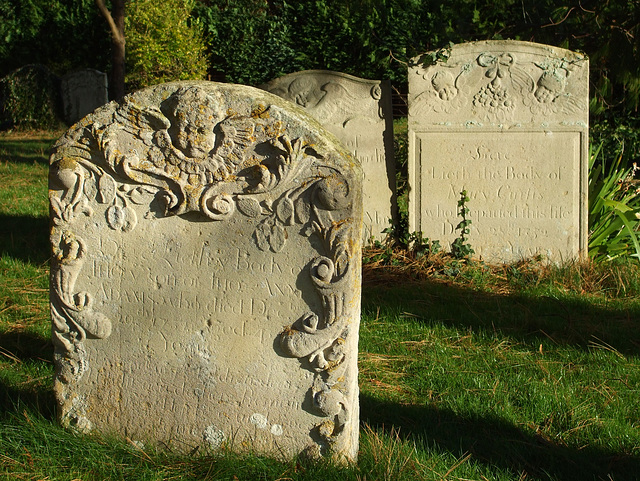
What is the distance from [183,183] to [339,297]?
2.69ft

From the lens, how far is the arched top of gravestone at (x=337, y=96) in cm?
653

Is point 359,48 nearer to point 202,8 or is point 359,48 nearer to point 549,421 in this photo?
point 202,8

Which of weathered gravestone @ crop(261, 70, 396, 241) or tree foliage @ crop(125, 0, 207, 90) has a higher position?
tree foliage @ crop(125, 0, 207, 90)

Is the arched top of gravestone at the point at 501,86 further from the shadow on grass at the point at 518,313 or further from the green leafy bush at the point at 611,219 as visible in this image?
the shadow on grass at the point at 518,313

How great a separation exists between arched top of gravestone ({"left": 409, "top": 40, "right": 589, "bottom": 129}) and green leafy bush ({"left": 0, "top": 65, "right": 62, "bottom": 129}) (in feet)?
35.1

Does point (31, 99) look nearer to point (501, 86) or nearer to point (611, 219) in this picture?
point (501, 86)

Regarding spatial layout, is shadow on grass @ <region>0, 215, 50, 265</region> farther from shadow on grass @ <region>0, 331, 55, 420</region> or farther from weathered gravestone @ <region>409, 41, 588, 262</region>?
weathered gravestone @ <region>409, 41, 588, 262</region>

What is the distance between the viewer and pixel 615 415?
138 inches

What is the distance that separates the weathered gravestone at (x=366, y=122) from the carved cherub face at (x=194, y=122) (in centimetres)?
381

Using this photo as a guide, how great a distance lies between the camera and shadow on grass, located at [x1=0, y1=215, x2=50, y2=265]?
602cm

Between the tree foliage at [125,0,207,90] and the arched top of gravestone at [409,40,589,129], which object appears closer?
the arched top of gravestone at [409,40,589,129]

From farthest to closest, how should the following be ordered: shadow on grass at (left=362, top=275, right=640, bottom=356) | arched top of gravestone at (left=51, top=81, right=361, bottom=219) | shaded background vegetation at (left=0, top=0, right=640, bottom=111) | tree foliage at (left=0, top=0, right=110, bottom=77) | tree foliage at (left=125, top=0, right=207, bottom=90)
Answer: tree foliage at (left=0, top=0, right=110, bottom=77) → shaded background vegetation at (left=0, top=0, right=640, bottom=111) → tree foliage at (left=125, top=0, right=207, bottom=90) → shadow on grass at (left=362, top=275, right=640, bottom=356) → arched top of gravestone at (left=51, top=81, right=361, bottom=219)

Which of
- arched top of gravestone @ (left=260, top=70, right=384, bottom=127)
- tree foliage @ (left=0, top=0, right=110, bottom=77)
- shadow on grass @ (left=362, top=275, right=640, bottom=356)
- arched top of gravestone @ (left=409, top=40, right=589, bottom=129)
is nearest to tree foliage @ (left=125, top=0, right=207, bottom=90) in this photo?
tree foliage @ (left=0, top=0, right=110, bottom=77)

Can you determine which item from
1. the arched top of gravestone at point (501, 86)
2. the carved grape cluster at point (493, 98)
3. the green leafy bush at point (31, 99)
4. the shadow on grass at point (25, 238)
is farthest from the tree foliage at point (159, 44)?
the carved grape cluster at point (493, 98)
